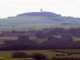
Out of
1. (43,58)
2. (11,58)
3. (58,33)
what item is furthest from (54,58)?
(58,33)

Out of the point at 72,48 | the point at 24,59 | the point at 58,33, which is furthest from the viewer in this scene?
the point at 58,33

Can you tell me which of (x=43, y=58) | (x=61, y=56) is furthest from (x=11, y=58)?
(x=61, y=56)

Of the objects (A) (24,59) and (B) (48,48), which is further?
(B) (48,48)

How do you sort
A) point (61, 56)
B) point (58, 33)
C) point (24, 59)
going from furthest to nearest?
point (58, 33), point (61, 56), point (24, 59)

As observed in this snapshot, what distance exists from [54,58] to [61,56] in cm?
333

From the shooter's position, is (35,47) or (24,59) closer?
(24,59)

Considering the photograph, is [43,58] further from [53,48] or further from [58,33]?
[58,33]

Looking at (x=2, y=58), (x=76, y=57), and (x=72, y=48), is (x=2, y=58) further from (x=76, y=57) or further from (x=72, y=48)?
(x=72, y=48)

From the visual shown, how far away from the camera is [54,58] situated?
56219 mm

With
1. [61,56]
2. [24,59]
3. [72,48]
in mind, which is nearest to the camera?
[24,59]

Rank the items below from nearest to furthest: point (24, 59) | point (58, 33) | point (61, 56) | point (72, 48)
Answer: point (24, 59)
point (61, 56)
point (72, 48)
point (58, 33)

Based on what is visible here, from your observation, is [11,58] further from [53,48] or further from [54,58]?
[53,48]

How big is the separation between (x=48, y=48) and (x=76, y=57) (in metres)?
17.6

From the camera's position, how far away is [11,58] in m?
55.9
